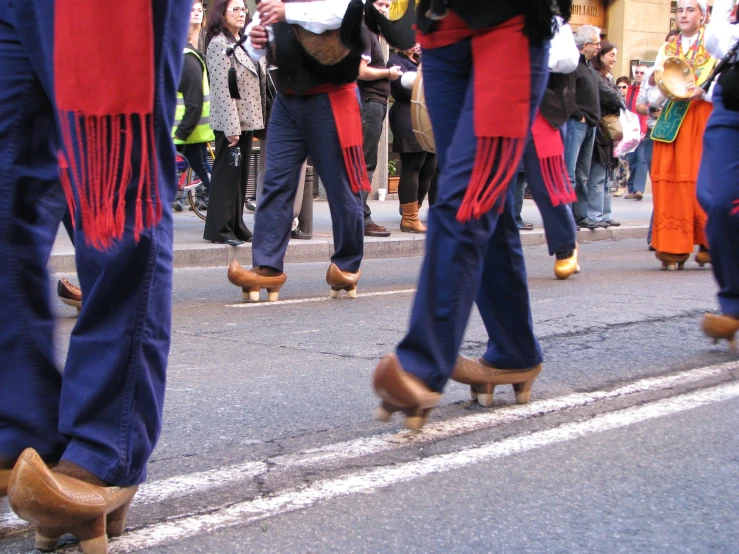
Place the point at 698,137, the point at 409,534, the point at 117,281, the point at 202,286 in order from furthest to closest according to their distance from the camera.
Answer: the point at 698,137
the point at 202,286
the point at 409,534
the point at 117,281

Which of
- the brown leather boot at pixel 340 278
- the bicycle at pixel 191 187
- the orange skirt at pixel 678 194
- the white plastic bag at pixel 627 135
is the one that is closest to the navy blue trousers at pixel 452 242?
the brown leather boot at pixel 340 278

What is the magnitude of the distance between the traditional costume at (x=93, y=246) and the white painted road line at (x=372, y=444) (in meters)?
0.30

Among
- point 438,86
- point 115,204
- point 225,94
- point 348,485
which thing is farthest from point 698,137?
point 115,204

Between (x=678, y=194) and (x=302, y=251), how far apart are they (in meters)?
2.91

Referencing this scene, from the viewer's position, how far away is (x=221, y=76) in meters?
8.05

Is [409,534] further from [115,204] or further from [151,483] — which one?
[115,204]

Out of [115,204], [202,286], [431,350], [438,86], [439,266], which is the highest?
[438,86]

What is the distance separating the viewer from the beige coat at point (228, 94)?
791cm

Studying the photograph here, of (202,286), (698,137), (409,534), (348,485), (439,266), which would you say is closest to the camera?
(409,534)

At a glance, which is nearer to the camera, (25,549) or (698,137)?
(25,549)

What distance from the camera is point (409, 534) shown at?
7.23 ft

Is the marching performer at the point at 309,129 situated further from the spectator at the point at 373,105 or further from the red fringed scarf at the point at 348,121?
the spectator at the point at 373,105

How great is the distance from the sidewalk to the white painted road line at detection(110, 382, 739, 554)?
3.38m

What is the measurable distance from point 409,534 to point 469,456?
1.79ft
